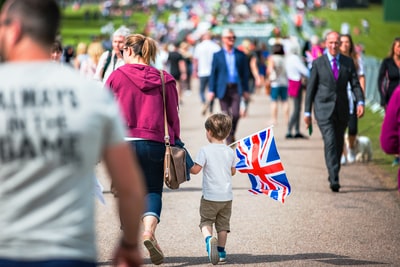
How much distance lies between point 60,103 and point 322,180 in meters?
10.2

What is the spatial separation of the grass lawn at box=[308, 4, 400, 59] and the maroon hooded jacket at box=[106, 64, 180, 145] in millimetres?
48817

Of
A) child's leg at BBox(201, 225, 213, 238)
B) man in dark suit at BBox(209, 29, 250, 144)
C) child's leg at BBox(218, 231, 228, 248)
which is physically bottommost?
man in dark suit at BBox(209, 29, 250, 144)

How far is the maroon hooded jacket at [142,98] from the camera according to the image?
25.3ft

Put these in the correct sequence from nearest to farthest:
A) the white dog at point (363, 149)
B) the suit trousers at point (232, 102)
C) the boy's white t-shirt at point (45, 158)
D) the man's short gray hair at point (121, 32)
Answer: the boy's white t-shirt at point (45, 158) → the man's short gray hair at point (121, 32) → the white dog at point (363, 149) → the suit trousers at point (232, 102)

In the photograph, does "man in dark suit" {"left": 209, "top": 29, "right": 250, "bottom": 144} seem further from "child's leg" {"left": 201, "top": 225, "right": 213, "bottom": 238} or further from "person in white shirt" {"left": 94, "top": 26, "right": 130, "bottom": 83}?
"child's leg" {"left": 201, "top": 225, "right": 213, "bottom": 238}

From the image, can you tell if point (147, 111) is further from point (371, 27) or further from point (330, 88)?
point (371, 27)

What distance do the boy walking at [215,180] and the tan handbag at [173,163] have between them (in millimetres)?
111

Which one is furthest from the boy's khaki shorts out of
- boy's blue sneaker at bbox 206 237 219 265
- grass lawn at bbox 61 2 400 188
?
grass lawn at bbox 61 2 400 188

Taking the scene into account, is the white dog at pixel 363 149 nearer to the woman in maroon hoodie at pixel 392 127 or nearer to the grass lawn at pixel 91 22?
the woman in maroon hoodie at pixel 392 127

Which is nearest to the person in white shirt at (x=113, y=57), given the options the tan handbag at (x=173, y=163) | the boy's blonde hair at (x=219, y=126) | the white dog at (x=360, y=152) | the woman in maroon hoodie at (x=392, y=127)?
the boy's blonde hair at (x=219, y=126)

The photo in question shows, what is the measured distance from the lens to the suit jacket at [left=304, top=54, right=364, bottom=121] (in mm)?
12367

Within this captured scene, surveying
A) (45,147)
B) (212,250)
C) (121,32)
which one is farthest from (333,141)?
(45,147)

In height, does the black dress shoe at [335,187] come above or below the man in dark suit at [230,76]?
below

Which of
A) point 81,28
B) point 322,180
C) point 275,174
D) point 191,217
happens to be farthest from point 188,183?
point 81,28
